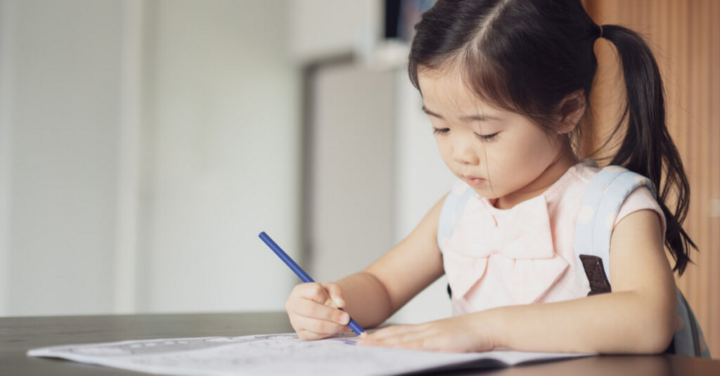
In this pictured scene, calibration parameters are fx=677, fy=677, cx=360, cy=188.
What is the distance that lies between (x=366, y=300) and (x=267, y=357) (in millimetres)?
382

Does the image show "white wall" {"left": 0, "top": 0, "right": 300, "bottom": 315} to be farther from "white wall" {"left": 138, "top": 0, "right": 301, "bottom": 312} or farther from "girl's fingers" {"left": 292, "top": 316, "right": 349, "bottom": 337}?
"girl's fingers" {"left": 292, "top": 316, "right": 349, "bottom": 337}

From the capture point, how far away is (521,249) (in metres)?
0.80

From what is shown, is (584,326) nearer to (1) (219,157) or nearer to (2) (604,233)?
(2) (604,233)

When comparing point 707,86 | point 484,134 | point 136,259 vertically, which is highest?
point 707,86

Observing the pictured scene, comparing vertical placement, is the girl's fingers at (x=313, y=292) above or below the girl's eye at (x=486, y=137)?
below

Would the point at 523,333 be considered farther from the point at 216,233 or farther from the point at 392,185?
the point at 216,233

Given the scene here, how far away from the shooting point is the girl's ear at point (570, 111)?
800 mm

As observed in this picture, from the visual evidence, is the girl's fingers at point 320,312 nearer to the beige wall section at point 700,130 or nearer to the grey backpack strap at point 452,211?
the grey backpack strap at point 452,211

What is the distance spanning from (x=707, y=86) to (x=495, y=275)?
125cm

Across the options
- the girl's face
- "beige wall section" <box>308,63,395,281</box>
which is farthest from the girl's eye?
"beige wall section" <box>308,63,395,281</box>

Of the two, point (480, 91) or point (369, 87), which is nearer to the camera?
point (480, 91)

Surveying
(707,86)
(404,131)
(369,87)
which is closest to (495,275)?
(707,86)

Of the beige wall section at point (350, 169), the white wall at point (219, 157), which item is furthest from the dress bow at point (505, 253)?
the white wall at point (219, 157)

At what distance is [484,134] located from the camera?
747 millimetres
